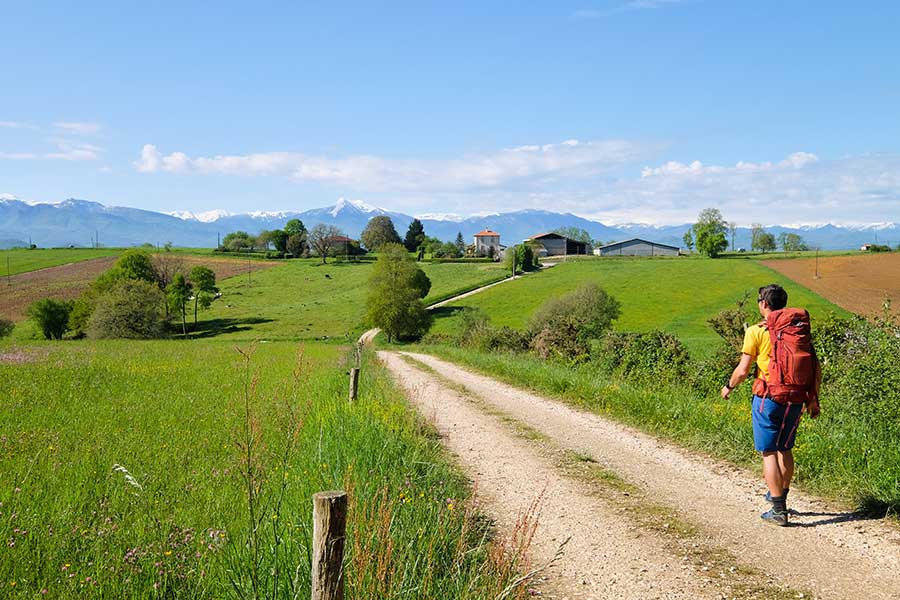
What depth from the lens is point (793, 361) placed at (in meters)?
6.31

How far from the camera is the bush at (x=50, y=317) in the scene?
2571 inches

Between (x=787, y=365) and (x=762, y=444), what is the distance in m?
0.97

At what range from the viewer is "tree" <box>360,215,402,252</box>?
153m

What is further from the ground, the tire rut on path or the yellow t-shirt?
the yellow t-shirt

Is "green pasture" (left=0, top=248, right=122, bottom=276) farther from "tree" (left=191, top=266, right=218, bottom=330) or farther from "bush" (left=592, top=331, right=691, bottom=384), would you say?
"bush" (left=592, top=331, right=691, bottom=384)

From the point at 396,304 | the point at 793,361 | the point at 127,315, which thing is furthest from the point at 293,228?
Result: the point at 793,361

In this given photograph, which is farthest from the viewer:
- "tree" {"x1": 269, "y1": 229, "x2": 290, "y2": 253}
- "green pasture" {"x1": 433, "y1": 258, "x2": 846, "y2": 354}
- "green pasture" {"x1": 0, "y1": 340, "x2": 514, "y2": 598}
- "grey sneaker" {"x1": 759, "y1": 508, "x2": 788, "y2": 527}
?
"tree" {"x1": 269, "y1": 229, "x2": 290, "y2": 253}

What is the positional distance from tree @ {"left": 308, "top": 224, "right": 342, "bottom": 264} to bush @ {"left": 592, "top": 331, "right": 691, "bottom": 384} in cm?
10791

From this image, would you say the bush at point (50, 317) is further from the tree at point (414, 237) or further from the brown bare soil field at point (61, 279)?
the tree at point (414, 237)

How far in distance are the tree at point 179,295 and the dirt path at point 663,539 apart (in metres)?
71.0

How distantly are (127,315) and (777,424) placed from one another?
64.4m

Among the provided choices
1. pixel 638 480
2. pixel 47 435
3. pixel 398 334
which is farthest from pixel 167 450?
pixel 398 334

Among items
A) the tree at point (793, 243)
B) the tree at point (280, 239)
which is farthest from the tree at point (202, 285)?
the tree at point (793, 243)

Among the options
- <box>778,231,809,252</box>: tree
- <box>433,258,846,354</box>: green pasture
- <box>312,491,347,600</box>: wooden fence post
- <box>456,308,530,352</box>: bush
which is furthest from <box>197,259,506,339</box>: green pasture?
<box>778,231,809,252</box>: tree
